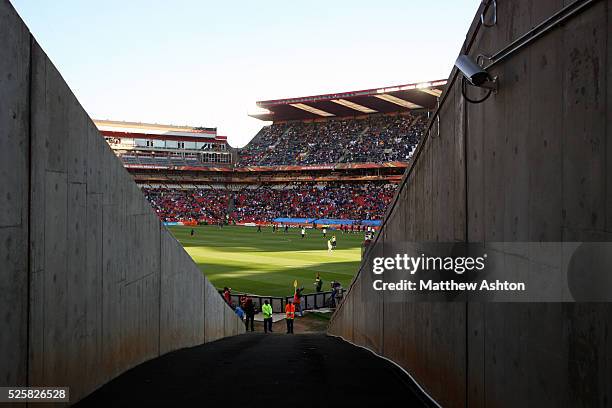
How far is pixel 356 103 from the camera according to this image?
237ft

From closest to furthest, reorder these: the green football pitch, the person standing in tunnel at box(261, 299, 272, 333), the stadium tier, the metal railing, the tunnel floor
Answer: the tunnel floor
the person standing in tunnel at box(261, 299, 272, 333)
the metal railing
the green football pitch
the stadium tier

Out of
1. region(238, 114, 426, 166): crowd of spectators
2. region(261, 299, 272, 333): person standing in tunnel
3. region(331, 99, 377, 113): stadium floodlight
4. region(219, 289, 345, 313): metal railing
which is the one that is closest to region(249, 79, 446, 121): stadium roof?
region(331, 99, 377, 113): stadium floodlight

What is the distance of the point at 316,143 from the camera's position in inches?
3216

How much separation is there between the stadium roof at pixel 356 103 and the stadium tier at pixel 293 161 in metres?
0.14

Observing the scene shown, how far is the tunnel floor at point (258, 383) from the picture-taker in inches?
211

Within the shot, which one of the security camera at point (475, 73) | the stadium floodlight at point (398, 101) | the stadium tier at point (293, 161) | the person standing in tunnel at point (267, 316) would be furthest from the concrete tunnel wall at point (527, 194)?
the stadium floodlight at point (398, 101)

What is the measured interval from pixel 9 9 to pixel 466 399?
494 centimetres

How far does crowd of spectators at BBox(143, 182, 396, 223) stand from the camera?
2864 inches

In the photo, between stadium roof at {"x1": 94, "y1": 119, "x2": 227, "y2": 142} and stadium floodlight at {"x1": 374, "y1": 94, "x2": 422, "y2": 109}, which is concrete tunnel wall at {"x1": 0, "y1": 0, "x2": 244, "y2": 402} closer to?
stadium floodlight at {"x1": 374, "y1": 94, "x2": 422, "y2": 109}

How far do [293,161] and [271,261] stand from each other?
47.6 m

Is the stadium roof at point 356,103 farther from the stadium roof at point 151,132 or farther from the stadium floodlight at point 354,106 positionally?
the stadium roof at point 151,132

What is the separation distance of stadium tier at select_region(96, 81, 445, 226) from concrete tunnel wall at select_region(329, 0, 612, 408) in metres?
58.5

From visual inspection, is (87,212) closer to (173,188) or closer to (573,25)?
(573,25)

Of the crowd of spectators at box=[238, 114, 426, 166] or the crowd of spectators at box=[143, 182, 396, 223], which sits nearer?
the crowd of spectators at box=[143, 182, 396, 223]
